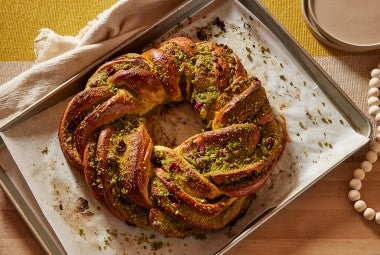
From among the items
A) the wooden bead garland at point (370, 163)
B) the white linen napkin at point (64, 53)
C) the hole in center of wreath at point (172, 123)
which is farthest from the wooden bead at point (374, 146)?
the white linen napkin at point (64, 53)

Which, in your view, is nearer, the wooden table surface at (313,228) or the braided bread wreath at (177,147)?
the braided bread wreath at (177,147)

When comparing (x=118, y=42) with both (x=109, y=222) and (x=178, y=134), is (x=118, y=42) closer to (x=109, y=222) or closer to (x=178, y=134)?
(x=178, y=134)

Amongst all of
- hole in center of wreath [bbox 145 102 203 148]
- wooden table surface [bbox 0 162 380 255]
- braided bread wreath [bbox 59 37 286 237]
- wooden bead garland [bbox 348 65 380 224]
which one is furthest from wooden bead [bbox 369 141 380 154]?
hole in center of wreath [bbox 145 102 203 148]

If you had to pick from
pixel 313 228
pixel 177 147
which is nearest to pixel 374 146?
pixel 313 228

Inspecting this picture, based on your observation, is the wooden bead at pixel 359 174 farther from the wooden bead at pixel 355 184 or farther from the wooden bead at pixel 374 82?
the wooden bead at pixel 374 82

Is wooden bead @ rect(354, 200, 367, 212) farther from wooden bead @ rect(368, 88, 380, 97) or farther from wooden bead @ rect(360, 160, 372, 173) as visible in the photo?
wooden bead @ rect(368, 88, 380, 97)

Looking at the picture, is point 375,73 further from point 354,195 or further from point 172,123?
point 172,123
